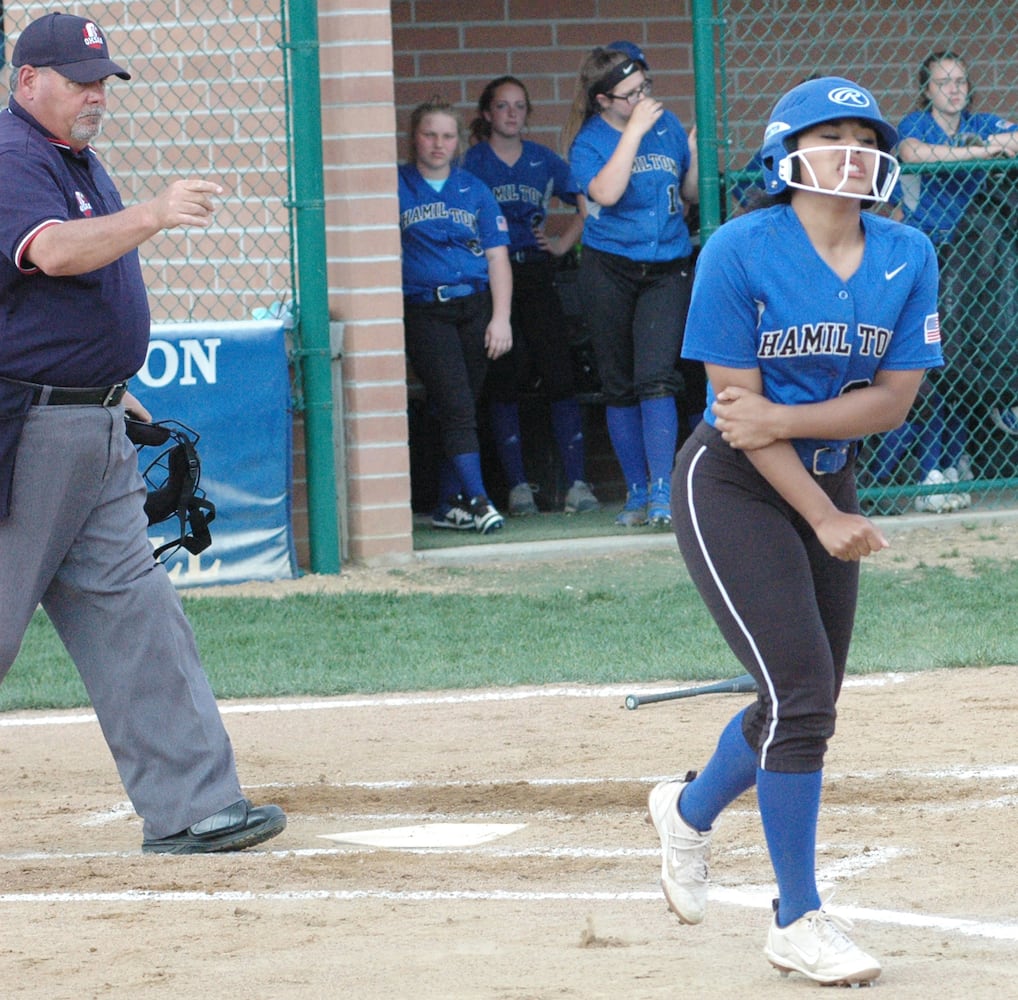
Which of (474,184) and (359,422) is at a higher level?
(474,184)

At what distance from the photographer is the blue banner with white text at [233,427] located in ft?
28.1

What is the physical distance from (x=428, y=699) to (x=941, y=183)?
4.56 meters

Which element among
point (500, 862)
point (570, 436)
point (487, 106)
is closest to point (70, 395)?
point (500, 862)

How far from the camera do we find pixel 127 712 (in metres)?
4.84

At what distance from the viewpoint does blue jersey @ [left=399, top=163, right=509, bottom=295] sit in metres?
A: 9.44

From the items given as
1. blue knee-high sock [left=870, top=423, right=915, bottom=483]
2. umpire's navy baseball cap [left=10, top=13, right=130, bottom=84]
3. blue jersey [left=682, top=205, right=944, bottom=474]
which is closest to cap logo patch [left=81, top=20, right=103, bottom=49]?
umpire's navy baseball cap [left=10, top=13, right=130, bottom=84]

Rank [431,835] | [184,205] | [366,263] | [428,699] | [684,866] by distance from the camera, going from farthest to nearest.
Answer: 1. [366,263]
2. [428,699]
3. [431,835]
4. [184,205]
5. [684,866]

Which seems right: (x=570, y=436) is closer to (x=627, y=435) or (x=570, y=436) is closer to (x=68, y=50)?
(x=627, y=435)

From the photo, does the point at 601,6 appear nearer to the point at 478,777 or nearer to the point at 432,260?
the point at 432,260

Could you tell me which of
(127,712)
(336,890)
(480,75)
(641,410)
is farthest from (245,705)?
(480,75)

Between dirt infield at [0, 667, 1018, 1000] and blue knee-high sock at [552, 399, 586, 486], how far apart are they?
12.5ft

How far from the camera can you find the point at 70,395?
4684mm

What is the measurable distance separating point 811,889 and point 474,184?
641 centimetres

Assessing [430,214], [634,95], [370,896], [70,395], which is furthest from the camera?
[430,214]
